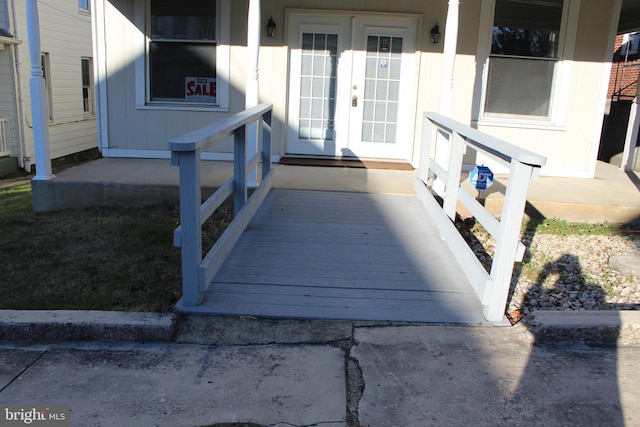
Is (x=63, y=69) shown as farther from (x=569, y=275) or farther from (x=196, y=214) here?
(x=569, y=275)

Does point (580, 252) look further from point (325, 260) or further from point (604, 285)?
point (325, 260)

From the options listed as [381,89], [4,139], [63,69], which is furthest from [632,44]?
[4,139]

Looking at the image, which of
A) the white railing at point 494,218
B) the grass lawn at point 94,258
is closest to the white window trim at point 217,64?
the grass lawn at point 94,258

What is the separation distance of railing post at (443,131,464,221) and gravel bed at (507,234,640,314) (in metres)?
0.84

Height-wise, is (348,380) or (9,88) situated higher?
(9,88)

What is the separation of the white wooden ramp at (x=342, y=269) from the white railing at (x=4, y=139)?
9728 millimetres

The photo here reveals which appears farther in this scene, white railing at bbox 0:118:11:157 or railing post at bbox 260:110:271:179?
white railing at bbox 0:118:11:157

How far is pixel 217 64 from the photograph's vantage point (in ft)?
26.8

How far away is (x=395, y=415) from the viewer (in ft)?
8.66

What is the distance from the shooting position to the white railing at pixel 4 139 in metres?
12.9

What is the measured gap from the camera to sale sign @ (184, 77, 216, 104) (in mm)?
8320

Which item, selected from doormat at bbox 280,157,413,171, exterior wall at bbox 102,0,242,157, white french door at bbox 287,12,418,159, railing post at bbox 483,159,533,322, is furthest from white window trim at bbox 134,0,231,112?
railing post at bbox 483,159,533,322

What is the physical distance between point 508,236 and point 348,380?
1379 millimetres

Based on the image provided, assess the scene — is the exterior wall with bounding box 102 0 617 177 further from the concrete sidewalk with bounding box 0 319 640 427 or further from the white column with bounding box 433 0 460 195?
the concrete sidewalk with bounding box 0 319 640 427
